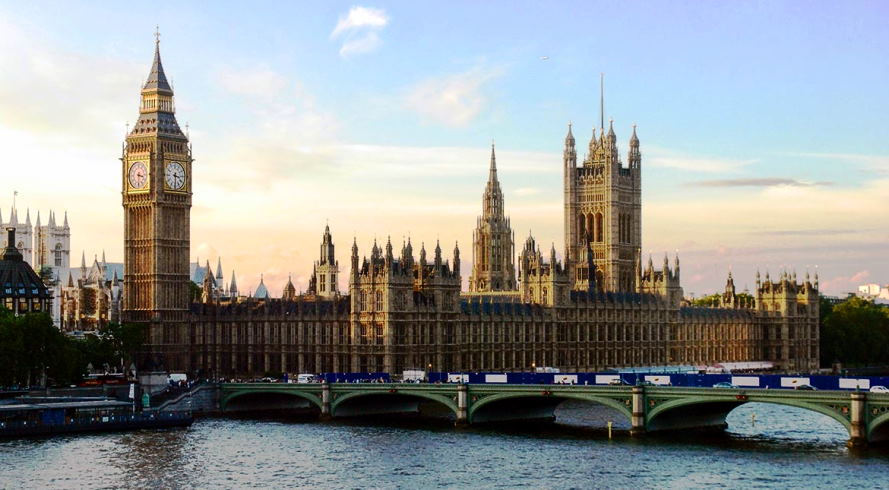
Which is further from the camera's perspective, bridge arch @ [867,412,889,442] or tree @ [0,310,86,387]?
tree @ [0,310,86,387]

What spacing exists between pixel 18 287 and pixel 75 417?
53.3m

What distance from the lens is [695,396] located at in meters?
111

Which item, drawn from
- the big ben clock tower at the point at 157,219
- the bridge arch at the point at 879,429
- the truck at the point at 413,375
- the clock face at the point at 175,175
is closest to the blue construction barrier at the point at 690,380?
the bridge arch at the point at 879,429

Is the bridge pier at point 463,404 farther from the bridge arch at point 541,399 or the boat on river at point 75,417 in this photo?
the boat on river at point 75,417

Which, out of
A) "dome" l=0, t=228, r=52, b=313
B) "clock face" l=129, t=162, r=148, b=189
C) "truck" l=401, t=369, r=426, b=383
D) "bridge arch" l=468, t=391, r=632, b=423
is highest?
"clock face" l=129, t=162, r=148, b=189

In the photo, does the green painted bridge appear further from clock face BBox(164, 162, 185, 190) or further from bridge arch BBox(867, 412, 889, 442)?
clock face BBox(164, 162, 185, 190)

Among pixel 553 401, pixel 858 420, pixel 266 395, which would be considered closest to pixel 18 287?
pixel 266 395


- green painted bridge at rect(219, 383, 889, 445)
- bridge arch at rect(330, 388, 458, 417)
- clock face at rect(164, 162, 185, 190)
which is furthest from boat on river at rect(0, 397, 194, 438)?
clock face at rect(164, 162, 185, 190)

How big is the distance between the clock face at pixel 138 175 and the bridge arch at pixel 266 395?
104 ft

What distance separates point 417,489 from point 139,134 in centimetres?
8135

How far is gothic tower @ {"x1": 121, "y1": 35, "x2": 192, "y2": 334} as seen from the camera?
16050 cm

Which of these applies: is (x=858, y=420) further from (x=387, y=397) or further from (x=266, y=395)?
(x=266, y=395)

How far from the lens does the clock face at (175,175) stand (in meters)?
161

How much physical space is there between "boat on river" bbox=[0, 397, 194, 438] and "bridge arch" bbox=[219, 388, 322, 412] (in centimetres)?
889
